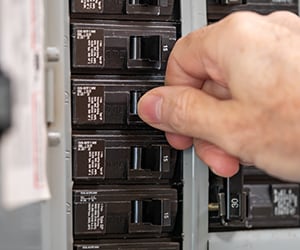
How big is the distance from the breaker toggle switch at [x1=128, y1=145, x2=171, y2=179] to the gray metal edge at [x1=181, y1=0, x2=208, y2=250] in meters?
0.04

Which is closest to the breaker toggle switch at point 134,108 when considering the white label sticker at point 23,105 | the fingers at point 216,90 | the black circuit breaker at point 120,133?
the black circuit breaker at point 120,133

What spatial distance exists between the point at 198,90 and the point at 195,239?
0.25 m

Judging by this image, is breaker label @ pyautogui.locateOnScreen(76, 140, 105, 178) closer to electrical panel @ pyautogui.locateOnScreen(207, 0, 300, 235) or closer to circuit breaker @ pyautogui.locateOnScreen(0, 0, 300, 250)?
circuit breaker @ pyautogui.locateOnScreen(0, 0, 300, 250)

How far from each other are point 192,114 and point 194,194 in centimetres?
17

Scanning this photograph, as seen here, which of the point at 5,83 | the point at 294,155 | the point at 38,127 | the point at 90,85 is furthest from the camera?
the point at 90,85

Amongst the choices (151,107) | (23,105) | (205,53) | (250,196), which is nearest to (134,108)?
(151,107)

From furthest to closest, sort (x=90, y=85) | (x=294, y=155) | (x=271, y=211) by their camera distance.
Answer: (x=271, y=211)
(x=90, y=85)
(x=294, y=155)

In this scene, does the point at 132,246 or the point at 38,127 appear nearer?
the point at 38,127

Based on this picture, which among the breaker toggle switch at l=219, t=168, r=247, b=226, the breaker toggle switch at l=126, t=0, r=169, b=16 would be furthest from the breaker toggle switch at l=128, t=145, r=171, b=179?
the breaker toggle switch at l=126, t=0, r=169, b=16

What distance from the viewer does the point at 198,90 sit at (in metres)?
0.90

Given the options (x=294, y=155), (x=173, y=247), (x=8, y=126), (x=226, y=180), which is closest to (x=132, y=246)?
(x=173, y=247)

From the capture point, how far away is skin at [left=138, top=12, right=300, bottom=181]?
0.79 meters

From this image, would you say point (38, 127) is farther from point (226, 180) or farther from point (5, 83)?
point (226, 180)

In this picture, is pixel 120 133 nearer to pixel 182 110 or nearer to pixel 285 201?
pixel 182 110
